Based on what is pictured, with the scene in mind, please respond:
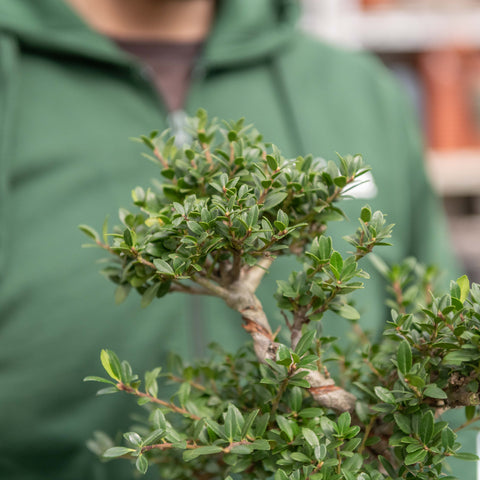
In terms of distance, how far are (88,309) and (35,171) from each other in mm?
239

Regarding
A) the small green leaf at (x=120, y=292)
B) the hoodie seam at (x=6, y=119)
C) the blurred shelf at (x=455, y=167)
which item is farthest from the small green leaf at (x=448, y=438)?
the blurred shelf at (x=455, y=167)

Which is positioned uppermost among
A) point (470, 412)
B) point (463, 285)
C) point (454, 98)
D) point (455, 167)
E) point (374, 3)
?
point (374, 3)

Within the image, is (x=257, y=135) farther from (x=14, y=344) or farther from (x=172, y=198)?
(x=14, y=344)

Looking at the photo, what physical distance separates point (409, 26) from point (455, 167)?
1.79ft

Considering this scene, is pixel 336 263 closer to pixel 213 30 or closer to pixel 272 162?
pixel 272 162

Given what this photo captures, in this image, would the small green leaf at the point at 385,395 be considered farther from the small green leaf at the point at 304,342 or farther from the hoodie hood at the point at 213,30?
the hoodie hood at the point at 213,30

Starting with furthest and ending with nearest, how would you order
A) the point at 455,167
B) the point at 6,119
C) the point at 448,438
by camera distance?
the point at 455,167 → the point at 6,119 → the point at 448,438

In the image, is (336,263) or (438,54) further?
(438,54)

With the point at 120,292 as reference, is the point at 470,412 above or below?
below

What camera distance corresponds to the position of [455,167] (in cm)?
208

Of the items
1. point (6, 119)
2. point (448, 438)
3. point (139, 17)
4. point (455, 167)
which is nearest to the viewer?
point (448, 438)

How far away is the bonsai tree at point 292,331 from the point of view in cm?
34

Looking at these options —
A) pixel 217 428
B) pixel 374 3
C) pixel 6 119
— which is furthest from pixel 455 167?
pixel 217 428

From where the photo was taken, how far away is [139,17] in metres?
1.04
